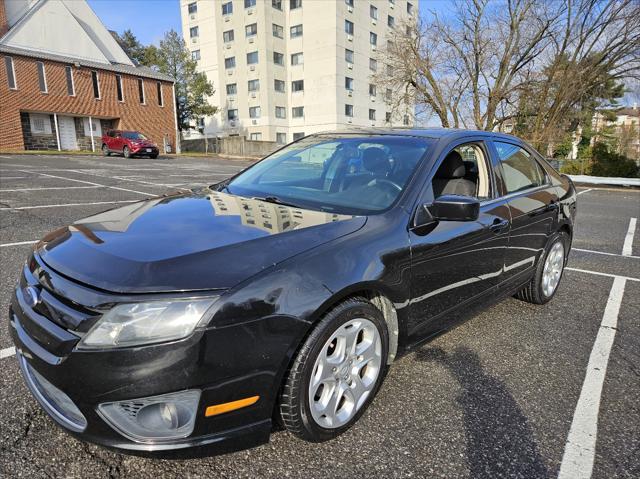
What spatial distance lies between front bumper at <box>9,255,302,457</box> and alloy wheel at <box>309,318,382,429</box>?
26 centimetres

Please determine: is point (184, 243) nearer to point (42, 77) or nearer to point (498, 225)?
point (498, 225)

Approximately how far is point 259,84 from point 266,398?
44967 millimetres

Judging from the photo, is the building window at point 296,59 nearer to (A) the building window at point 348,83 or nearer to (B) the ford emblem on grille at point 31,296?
(A) the building window at point 348,83

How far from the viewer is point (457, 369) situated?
2.82 meters

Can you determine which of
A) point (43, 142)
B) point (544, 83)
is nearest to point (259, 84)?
point (43, 142)

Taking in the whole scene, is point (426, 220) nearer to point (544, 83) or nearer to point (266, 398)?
point (266, 398)

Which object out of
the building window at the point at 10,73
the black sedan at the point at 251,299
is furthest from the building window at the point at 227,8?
the black sedan at the point at 251,299

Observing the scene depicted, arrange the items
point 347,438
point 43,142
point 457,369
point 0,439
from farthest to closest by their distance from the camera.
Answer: point 43,142 → point 457,369 → point 347,438 → point 0,439

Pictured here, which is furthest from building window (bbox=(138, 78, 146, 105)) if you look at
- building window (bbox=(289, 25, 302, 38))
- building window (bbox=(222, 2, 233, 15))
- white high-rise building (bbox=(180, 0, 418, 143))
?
building window (bbox=(289, 25, 302, 38))

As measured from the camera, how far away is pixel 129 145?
25125mm

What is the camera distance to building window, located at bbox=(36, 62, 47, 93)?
1093 inches

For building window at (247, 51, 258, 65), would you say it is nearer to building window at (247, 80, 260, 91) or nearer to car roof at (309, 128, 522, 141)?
building window at (247, 80, 260, 91)

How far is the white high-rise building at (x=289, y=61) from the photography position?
41.8m

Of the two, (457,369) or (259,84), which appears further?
(259,84)
